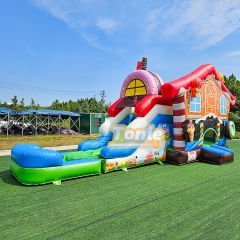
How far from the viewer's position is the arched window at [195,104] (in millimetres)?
6746

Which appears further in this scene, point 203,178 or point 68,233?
point 203,178

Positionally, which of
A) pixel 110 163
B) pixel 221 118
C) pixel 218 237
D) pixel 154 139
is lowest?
pixel 218 237

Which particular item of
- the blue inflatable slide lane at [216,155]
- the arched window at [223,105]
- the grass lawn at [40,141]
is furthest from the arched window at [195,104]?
the grass lawn at [40,141]

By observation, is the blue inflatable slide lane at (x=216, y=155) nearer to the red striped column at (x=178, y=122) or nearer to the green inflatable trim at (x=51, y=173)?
the red striped column at (x=178, y=122)

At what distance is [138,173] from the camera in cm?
549

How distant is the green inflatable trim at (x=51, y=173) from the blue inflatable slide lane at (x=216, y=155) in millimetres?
3747

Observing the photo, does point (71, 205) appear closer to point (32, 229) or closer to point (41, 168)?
point (32, 229)

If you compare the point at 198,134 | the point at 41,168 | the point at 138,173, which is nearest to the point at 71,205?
the point at 41,168

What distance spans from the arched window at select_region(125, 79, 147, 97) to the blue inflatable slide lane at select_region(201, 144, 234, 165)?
2632mm

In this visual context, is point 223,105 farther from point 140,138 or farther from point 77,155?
point 77,155

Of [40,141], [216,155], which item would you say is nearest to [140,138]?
[216,155]

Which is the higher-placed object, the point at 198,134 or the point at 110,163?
the point at 198,134

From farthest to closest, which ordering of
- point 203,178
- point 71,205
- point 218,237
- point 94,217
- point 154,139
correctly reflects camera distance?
point 154,139
point 203,178
point 71,205
point 94,217
point 218,237

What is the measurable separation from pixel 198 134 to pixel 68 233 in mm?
5334
